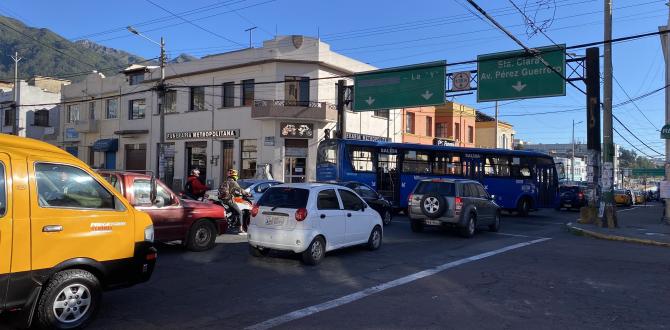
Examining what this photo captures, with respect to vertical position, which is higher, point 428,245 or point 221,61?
point 221,61

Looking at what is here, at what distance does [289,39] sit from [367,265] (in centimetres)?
2317

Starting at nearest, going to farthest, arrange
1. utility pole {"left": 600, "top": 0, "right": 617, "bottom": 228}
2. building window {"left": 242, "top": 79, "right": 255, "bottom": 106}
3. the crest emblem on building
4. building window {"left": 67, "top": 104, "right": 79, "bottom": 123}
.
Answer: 1. utility pole {"left": 600, "top": 0, "right": 617, "bottom": 228}
2. the crest emblem on building
3. building window {"left": 242, "top": 79, "right": 255, "bottom": 106}
4. building window {"left": 67, "top": 104, "right": 79, "bottom": 123}

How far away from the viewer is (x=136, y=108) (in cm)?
3844

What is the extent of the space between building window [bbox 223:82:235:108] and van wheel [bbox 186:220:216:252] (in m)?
22.6

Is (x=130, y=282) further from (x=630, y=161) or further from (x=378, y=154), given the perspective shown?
(x=630, y=161)

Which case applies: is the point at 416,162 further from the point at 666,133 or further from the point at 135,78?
the point at 135,78

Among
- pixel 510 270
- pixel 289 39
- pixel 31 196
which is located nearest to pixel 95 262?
pixel 31 196

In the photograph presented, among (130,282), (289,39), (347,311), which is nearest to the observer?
(130,282)

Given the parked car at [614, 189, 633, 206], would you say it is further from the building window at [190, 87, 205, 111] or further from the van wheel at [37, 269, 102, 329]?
the van wheel at [37, 269, 102, 329]

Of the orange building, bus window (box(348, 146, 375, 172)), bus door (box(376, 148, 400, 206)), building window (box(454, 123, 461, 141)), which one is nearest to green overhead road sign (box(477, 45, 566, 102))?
bus door (box(376, 148, 400, 206))

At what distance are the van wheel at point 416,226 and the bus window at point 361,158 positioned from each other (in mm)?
6834

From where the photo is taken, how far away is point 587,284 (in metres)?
8.45

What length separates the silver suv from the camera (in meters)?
14.3

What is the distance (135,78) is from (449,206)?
3112 cm
